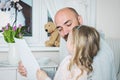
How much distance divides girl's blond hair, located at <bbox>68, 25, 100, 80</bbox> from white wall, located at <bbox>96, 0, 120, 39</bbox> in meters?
1.64

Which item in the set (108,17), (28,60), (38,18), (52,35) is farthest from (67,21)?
(108,17)

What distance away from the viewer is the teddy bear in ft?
8.69

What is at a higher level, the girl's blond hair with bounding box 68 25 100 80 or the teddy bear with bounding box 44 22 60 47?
the girl's blond hair with bounding box 68 25 100 80

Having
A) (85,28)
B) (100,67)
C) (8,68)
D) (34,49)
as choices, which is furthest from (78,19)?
(34,49)

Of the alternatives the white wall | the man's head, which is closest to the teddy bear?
the white wall

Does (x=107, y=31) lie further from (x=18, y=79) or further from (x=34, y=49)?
(x=18, y=79)

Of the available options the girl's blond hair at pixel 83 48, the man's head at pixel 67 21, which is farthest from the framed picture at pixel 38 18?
the girl's blond hair at pixel 83 48

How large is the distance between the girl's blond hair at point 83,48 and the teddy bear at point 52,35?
1.45m

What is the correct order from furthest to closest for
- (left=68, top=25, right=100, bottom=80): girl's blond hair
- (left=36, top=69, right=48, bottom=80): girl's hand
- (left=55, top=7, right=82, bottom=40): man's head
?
(left=55, top=7, right=82, bottom=40): man's head < (left=36, top=69, right=48, bottom=80): girl's hand < (left=68, top=25, right=100, bottom=80): girl's blond hair

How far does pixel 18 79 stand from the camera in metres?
2.16

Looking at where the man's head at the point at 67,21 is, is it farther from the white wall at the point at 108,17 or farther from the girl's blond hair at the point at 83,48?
the white wall at the point at 108,17

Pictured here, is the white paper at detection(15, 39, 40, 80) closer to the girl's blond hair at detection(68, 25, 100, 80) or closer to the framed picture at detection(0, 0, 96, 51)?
the girl's blond hair at detection(68, 25, 100, 80)

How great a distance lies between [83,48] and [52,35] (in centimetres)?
149

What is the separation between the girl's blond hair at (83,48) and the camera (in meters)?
1.17
